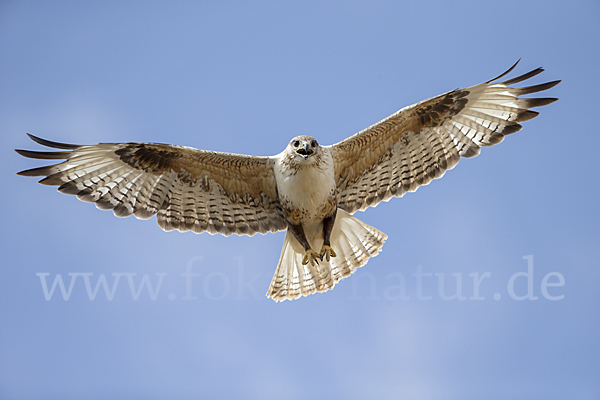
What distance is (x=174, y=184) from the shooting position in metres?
8.09

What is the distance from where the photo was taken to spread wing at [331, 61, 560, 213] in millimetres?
7797

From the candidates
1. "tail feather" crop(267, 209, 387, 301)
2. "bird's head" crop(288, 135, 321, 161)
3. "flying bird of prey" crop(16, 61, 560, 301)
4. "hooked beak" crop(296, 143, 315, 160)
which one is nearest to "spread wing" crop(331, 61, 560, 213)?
"flying bird of prey" crop(16, 61, 560, 301)

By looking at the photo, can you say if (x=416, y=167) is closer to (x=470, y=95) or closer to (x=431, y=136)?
(x=431, y=136)

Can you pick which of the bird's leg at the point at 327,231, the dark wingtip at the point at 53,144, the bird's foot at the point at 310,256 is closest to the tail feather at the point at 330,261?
the bird's foot at the point at 310,256

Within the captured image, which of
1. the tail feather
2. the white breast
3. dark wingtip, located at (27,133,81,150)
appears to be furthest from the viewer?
the tail feather

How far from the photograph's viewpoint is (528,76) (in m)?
7.44

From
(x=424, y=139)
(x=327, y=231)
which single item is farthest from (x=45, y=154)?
(x=424, y=139)

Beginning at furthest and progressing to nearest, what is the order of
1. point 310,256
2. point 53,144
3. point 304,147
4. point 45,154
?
point 310,256 < point 45,154 < point 53,144 < point 304,147

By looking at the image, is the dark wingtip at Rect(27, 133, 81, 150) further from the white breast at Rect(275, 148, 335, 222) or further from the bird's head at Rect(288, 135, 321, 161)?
the bird's head at Rect(288, 135, 321, 161)

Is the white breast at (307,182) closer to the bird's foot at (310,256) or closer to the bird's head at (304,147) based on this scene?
the bird's head at (304,147)

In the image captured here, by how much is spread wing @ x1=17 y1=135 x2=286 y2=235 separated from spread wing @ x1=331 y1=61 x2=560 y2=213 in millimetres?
1212

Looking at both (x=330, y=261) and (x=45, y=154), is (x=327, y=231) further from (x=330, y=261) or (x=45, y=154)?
(x=45, y=154)

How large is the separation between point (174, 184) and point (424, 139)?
3756mm

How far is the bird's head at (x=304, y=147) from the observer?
705 cm
